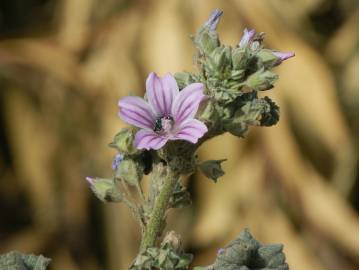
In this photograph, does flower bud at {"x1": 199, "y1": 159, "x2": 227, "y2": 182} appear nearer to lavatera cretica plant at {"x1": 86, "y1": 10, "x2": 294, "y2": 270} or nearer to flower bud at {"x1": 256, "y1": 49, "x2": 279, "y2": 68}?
lavatera cretica plant at {"x1": 86, "y1": 10, "x2": 294, "y2": 270}

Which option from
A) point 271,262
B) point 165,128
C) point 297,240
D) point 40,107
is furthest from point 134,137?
point 40,107

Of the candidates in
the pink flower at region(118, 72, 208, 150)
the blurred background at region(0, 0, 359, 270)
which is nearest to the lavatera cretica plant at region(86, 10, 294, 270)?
the pink flower at region(118, 72, 208, 150)

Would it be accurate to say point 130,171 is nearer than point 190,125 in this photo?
No

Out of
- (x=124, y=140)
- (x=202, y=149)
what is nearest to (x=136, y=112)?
(x=124, y=140)

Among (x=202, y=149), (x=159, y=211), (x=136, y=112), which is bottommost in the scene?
(x=159, y=211)

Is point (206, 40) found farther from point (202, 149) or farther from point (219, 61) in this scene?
point (202, 149)

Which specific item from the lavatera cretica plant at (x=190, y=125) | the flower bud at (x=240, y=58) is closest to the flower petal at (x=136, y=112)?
→ the lavatera cretica plant at (x=190, y=125)

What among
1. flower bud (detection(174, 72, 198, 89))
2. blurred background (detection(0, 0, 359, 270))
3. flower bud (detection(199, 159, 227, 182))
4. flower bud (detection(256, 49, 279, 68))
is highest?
blurred background (detection(0, 0, 359, 270))
